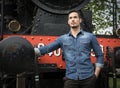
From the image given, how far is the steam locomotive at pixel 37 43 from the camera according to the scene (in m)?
4.34

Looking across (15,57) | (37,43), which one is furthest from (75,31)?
(37,43)

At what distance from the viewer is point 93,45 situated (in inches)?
163

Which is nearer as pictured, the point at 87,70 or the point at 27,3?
the point at 87,70

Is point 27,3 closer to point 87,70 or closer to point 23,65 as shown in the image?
point 23,65

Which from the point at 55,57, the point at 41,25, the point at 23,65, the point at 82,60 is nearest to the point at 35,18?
the point at 41,25

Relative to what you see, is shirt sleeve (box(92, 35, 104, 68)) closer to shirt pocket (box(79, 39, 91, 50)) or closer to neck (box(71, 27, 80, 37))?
shirt pocket (box(79, 39, 91, 50))

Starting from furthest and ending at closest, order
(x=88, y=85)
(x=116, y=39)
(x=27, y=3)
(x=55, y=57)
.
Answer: (x=27, y=3) → (x=116, y=39) → (x=55, y=57) → (x=88, y=85)

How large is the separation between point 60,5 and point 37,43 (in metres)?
0.91

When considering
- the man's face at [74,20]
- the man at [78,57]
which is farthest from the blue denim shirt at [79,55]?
the man's face at [74,20]

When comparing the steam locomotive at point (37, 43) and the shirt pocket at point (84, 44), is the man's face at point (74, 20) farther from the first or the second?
the steam locomotive at point (37, 43)

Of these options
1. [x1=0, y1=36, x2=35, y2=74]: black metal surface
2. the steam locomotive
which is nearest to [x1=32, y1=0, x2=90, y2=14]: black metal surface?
the steam locomotive

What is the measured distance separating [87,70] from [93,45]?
287 mm

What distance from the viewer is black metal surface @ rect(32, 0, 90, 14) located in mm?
5676

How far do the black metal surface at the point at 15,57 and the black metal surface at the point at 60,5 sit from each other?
53.8 inches
